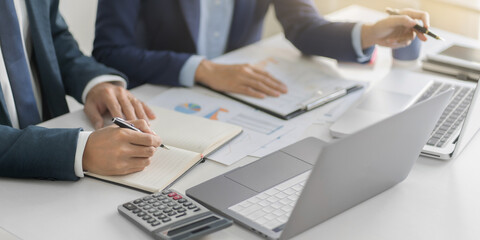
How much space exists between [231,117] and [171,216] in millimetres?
467

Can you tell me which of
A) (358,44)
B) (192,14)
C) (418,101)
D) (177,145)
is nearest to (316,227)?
(177,145)

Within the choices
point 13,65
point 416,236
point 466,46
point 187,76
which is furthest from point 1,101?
point 466,46

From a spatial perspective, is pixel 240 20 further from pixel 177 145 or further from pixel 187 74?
pixel 177 145

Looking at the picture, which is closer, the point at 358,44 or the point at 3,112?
the point at 3,112

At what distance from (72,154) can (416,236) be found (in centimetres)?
61

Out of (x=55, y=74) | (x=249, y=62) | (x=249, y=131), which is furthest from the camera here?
(x=249, y=62)

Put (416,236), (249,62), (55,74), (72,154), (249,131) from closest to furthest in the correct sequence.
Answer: (416,236) → (72,154) → (249,131) → (55,74) → (249,62)

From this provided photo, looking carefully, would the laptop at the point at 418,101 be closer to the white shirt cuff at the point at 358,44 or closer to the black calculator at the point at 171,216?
the white shirt cuff at the point at 358,44

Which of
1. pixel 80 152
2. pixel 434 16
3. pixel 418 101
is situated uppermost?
pixel 80 152

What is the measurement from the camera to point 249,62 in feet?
5.59

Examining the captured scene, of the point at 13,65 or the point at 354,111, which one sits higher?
the point at 13,65

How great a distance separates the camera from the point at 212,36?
1.95 m

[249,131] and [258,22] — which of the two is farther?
[258,22]

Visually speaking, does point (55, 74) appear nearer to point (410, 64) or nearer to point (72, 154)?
point (72, 154)
